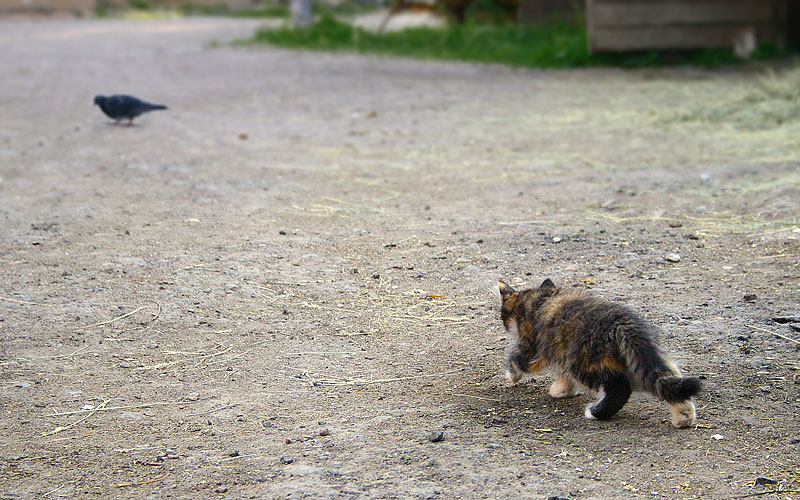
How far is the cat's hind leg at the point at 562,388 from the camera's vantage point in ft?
11.1

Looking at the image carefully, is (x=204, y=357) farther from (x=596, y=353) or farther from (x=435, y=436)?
(x=596, y=353)

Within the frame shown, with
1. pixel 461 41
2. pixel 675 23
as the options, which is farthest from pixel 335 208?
pixel 461 41

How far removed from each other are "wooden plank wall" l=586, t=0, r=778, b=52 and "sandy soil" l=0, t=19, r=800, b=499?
4.48 m

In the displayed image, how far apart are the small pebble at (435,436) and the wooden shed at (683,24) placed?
37.3 ft

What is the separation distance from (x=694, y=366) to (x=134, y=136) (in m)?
6.52

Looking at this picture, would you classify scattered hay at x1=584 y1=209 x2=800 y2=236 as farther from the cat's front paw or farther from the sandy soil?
the cat's front paw

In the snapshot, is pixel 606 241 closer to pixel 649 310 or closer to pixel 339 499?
pixel 649 310

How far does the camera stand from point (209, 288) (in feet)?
14.9

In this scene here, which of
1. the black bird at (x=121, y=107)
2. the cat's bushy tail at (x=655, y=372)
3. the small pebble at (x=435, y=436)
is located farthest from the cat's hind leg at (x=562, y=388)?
the black bird at (x=121, y=107)

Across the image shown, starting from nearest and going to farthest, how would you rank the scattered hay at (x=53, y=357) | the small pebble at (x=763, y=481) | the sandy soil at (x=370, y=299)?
the small pebble at (x=763, y=481) < the sandy soil at (x=370, y=299) < the scattered hay at (x=53, y=357)

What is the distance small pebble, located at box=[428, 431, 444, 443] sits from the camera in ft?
10.0

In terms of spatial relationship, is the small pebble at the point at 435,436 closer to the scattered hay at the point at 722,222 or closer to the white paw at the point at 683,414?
the white paw at the point at 683,414

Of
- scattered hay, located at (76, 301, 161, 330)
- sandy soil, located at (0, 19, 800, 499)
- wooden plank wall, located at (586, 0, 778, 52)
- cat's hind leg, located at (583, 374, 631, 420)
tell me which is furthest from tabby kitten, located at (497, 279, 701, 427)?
wooden plank wall, located at (586, 0, 778, 52)

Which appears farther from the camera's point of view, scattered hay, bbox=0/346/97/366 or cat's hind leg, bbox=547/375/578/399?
scattered hay, bbox=0/346/97/366
